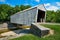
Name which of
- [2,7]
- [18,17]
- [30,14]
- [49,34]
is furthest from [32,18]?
[2,7]

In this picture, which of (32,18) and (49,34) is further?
(32,18)

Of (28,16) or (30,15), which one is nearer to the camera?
(30,15)

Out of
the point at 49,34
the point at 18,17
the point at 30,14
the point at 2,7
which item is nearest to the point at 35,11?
the point at 30,14

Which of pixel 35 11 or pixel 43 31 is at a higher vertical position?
pixel 35 11

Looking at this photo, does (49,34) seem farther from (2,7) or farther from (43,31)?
(2,7)

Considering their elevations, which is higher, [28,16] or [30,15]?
[30,15]

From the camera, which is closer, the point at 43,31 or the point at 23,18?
the point at 43,31

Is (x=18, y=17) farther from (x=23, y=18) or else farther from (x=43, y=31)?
(x=43, y=31)

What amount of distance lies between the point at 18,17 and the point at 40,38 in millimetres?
16317

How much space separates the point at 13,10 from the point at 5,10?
9.81 ft

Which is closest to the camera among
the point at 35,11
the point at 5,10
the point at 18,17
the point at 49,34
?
the point at 49,34

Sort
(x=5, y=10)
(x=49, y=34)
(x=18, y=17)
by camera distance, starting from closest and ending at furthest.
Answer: (x=49, y=34)
(x=18, y=17)
(x=5, y=10)

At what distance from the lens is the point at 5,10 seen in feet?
188

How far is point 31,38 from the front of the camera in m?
14.8
